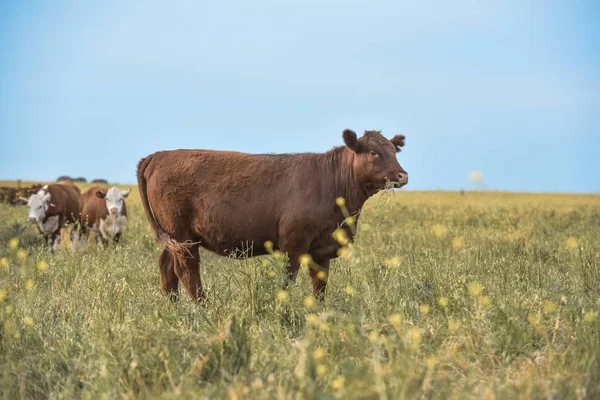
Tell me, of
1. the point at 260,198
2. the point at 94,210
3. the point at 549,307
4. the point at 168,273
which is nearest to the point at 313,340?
the point at 549,307

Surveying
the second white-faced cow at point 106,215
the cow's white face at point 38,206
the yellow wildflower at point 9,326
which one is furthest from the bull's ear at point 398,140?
the cow's white face at point 38,206

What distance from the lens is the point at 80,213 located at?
1417 centimetres

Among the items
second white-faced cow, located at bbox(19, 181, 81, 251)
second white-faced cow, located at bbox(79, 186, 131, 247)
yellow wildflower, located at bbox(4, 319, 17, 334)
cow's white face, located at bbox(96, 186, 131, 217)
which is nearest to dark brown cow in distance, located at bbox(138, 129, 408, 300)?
yellow wildflower, located at bbox(4, 319, 17, 334)

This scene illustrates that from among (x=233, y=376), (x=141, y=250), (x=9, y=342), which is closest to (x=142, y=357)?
(x=233, y=376)

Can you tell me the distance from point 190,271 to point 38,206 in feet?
27.0

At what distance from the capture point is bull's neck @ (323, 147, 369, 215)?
23.1 feet

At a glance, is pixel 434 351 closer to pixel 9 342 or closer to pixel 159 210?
pixel 9 342

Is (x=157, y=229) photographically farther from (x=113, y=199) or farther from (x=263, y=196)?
(x=113, y=199)

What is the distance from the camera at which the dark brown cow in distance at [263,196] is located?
672cm

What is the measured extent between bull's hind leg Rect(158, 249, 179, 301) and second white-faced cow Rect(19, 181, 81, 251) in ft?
22.8

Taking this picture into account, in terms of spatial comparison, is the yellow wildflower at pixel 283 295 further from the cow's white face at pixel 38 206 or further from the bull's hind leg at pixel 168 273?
the cow's white face at pixel 38 206

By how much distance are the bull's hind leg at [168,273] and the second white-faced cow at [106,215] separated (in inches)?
247

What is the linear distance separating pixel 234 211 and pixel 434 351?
126 inches

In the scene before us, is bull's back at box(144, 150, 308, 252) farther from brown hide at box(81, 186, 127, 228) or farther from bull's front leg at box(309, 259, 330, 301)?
brown hide at box(81, 186, 127, 228)
